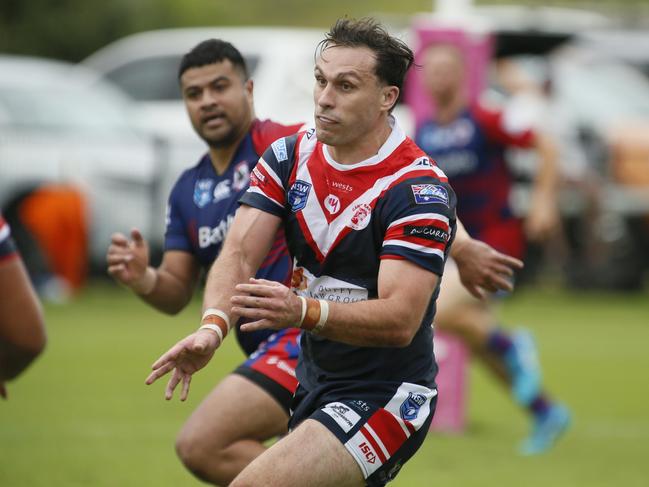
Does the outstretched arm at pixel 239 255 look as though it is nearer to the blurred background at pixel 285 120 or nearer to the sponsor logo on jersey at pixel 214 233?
the sponsor logo on jersey at pixel 214 233

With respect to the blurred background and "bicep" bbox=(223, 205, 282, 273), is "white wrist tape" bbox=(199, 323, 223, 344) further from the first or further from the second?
the blurred background

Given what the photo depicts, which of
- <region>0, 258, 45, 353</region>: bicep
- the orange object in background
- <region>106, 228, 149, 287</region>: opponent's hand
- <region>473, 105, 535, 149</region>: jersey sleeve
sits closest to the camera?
<region>106, 228, 149, 287</region>: opponent's hand

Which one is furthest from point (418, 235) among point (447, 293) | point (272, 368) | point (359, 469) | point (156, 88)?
point (156, 88)

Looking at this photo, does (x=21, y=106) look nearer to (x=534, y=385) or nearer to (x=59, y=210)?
(x=59, y=210)

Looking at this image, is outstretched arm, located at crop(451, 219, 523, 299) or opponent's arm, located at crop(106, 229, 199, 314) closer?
outstretched arm, located at crop(451, 219, 523, 299)

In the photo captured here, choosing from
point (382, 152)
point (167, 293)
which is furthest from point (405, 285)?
point (167, 293)

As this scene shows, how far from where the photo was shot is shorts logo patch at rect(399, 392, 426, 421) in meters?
4.69

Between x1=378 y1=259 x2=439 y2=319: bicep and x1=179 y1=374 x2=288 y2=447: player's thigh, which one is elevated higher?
x1=378 y1=259 x2=439 y2=319: bicep

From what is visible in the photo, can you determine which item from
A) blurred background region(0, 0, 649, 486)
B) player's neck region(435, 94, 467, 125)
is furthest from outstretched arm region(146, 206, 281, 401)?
player's neck region(435, 94, 467, 125)

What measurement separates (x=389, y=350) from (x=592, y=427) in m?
4.91

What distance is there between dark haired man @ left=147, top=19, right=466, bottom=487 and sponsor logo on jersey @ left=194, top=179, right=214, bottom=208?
0.98 metres

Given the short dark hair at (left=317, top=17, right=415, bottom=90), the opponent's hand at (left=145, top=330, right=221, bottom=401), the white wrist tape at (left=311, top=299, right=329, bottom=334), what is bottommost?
the opponent's hand at (left=145, top=330, right=221, bottom=401)

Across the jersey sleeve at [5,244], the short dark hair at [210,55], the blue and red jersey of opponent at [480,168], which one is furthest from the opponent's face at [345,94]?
the blue and red jersey of opponent at [480,168]

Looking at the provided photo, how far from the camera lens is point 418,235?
4477 millimetres
